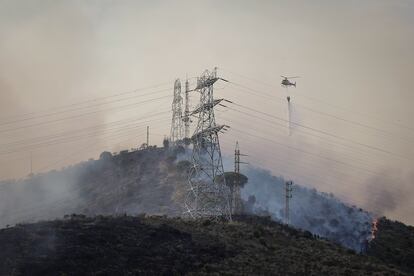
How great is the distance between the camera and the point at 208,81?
244ft

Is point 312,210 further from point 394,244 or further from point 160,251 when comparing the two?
point 160,251

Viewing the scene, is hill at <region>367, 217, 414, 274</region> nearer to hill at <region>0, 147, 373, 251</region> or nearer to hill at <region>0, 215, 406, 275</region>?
hill at <region>0, 147, 373, 251</region>

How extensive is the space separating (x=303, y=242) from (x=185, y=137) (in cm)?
5288

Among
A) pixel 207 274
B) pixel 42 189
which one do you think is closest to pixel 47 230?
pixel 207 274

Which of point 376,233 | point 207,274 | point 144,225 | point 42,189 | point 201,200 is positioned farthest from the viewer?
point 42,189

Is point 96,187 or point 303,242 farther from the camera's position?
point 96,187

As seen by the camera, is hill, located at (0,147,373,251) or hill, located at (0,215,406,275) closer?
hill, located at (0,215,406,275)

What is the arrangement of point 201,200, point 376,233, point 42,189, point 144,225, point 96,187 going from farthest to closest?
point 42,189 < point 96,187 < point 376,233 < point 201,200 < point 144,225

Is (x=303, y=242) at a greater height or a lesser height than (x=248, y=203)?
lesser

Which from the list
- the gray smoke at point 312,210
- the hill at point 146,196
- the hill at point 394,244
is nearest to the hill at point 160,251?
the hill at point 394,244

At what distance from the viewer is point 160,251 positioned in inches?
2272

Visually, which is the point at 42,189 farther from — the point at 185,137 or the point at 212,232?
the point at 212,232

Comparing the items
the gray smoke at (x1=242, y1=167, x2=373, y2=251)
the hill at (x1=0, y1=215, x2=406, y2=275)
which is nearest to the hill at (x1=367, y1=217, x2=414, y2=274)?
the gray smoke at (x1=242, y1=167, x2=373, y2=251)

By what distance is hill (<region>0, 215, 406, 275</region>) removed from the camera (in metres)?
50.9
